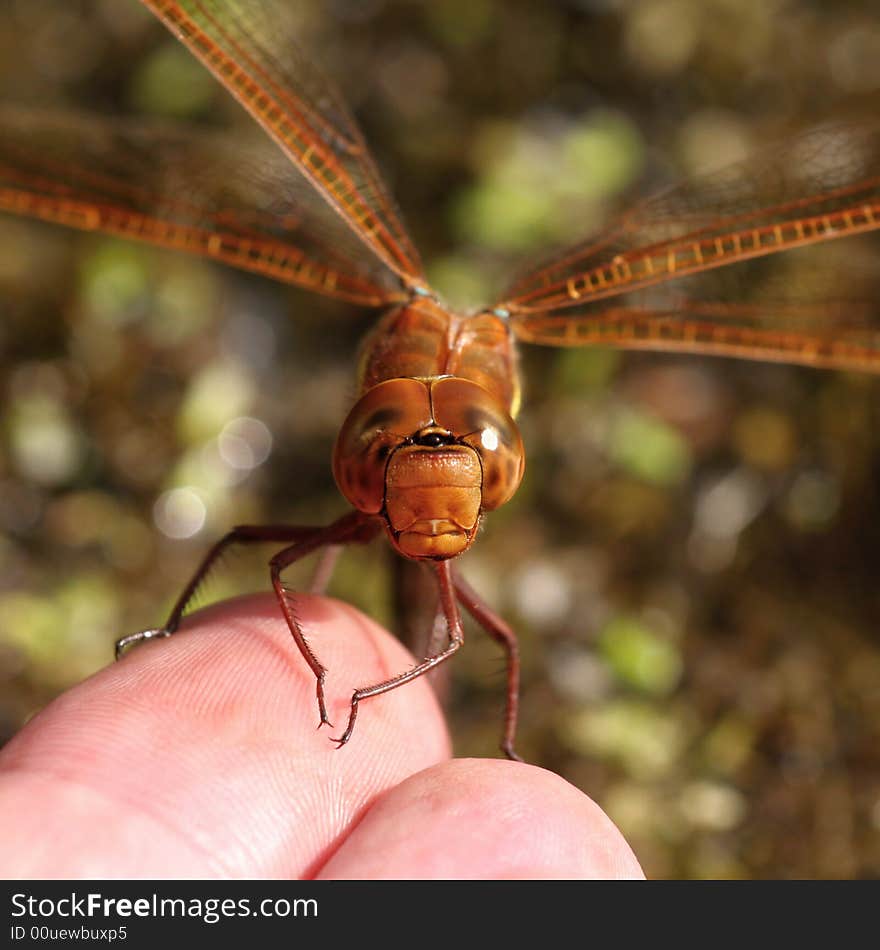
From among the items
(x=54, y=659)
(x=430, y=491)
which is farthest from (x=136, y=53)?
(x=430, y=491)

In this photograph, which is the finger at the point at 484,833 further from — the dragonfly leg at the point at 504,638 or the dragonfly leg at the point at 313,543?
the dragonfly leg at the point at 504,638

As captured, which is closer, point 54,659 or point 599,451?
point 54,659

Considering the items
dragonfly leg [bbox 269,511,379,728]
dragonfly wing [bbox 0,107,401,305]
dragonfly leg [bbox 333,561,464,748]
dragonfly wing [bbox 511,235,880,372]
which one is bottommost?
dragonfly leg [bbox 333,561,464,748]

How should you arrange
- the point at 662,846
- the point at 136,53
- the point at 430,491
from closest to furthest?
the point at 430,491
the point at 662,846
the point at 136,53

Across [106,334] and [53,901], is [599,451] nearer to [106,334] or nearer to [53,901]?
[106,334]

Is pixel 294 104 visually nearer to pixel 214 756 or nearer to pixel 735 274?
pixel 735 274

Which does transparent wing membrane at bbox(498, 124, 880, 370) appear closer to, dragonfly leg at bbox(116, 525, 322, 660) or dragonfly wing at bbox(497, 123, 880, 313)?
dragonfly wing at bbox(497, 123, 880, 313)

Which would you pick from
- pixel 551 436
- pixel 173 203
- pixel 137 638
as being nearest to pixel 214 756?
pixel 137 638

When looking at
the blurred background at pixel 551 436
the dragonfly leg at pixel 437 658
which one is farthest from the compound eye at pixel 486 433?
the blurred background at pixel 551 436

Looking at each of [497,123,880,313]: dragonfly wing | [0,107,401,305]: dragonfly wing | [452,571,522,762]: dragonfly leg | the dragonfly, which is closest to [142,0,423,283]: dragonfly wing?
the dragonfly
